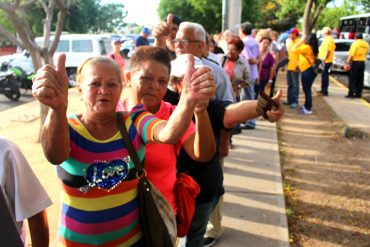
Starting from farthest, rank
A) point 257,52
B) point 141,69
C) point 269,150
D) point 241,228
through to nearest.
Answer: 1. point 257,52
2. point 269,150
3. point 241,228
4. point 141,69

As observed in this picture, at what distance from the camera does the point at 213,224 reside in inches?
Answer: 124

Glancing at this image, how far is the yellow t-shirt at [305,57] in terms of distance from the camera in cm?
775

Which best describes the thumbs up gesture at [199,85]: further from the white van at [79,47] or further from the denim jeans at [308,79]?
the white van at [79,47]

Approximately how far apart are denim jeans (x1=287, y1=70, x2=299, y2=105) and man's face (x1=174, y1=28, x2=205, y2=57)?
633 centimetres

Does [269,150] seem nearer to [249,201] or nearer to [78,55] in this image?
[249,201]

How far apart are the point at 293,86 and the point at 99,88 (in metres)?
7.75

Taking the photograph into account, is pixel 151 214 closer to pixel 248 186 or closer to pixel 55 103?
pixel 55 103

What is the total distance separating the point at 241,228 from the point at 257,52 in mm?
3934

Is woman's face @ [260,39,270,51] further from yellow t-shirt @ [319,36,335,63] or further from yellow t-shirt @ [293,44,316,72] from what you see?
yellow t-shirt @ [319,36,335,63]

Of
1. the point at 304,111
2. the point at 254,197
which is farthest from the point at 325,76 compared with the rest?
the point at 254,197

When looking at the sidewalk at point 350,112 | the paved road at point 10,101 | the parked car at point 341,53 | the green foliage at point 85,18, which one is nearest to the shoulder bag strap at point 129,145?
the sidewalk at point 350,112

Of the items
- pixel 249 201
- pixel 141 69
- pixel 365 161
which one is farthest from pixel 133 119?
pixel 365 161

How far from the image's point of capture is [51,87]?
4.20 ft

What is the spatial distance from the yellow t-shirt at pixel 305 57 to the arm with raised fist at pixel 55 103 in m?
7.20
